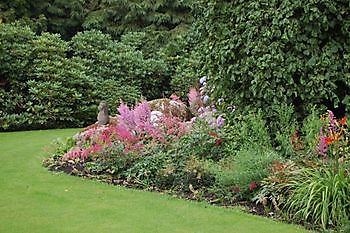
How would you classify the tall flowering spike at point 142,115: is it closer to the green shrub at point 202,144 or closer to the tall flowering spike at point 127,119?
the tall flowering spike at point 127,119

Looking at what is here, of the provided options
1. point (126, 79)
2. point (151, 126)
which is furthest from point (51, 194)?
point (126, 79)

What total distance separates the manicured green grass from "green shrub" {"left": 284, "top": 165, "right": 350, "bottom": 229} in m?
0.23

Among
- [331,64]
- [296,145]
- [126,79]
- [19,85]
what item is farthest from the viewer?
[126,79]

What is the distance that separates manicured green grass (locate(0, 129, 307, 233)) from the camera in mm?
5629

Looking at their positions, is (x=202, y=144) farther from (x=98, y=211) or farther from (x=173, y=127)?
(x=98, y=211)

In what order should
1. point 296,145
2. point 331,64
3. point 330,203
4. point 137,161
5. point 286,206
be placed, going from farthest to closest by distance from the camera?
point 137,161
point 331,64
point 296,145
point 286,206
point 330,203

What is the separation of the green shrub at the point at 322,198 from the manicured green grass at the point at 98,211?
0.23 meters

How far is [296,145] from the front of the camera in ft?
22.2

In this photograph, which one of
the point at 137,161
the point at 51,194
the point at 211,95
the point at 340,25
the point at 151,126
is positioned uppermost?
the point at 340,25

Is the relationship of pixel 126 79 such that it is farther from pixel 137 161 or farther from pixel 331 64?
pixel 331 64

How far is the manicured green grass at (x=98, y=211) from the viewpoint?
5.63m

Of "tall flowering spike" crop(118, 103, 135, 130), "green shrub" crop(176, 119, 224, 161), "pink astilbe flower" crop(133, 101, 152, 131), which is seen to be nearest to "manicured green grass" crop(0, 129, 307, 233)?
"green shrub" crop(176, 119, 224, 161)

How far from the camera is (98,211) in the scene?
6.25 m

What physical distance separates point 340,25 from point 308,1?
23.1 inches
